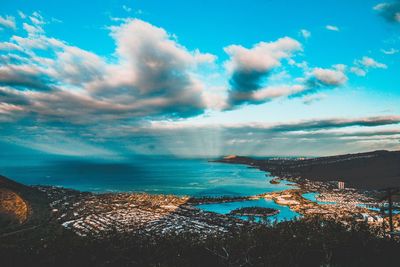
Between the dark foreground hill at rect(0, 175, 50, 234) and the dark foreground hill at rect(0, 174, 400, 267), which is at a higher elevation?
the dark foreground hill at rect(0, 174, 400, 267)

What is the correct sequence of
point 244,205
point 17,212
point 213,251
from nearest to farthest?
point 213,251
point 17,212
point 244,205

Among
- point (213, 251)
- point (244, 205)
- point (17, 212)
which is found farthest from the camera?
point (244, 205)

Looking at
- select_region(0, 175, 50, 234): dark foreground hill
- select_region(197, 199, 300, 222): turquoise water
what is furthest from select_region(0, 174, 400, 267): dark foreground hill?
select_region(197, 199, 300, 222): turquoise water

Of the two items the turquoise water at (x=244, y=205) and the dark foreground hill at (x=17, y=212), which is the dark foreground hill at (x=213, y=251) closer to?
the dark foreground hill at (x=17, y=212)

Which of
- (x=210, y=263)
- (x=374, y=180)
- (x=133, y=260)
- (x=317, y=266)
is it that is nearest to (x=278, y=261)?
(x=317, y=266)

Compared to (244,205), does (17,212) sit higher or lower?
higher

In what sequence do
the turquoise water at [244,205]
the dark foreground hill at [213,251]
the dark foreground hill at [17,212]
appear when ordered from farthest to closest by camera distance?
1. the turquoise water at [244,205]
2. the dark foreground hill at [17,212]
3. the dark foreground hill at [213,251]

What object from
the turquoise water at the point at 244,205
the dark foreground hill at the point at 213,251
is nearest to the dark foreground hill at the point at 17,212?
the turquoise water at the point at 244,205

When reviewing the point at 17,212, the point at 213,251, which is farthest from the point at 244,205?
the point at 213,251

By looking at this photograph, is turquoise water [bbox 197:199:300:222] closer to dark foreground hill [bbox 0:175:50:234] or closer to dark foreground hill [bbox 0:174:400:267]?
dark foreground hill [bbox 0:175:50:234]

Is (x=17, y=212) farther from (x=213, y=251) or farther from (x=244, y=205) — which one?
(x=213, y=251)

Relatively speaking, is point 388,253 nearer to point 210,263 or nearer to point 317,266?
point 317,266
